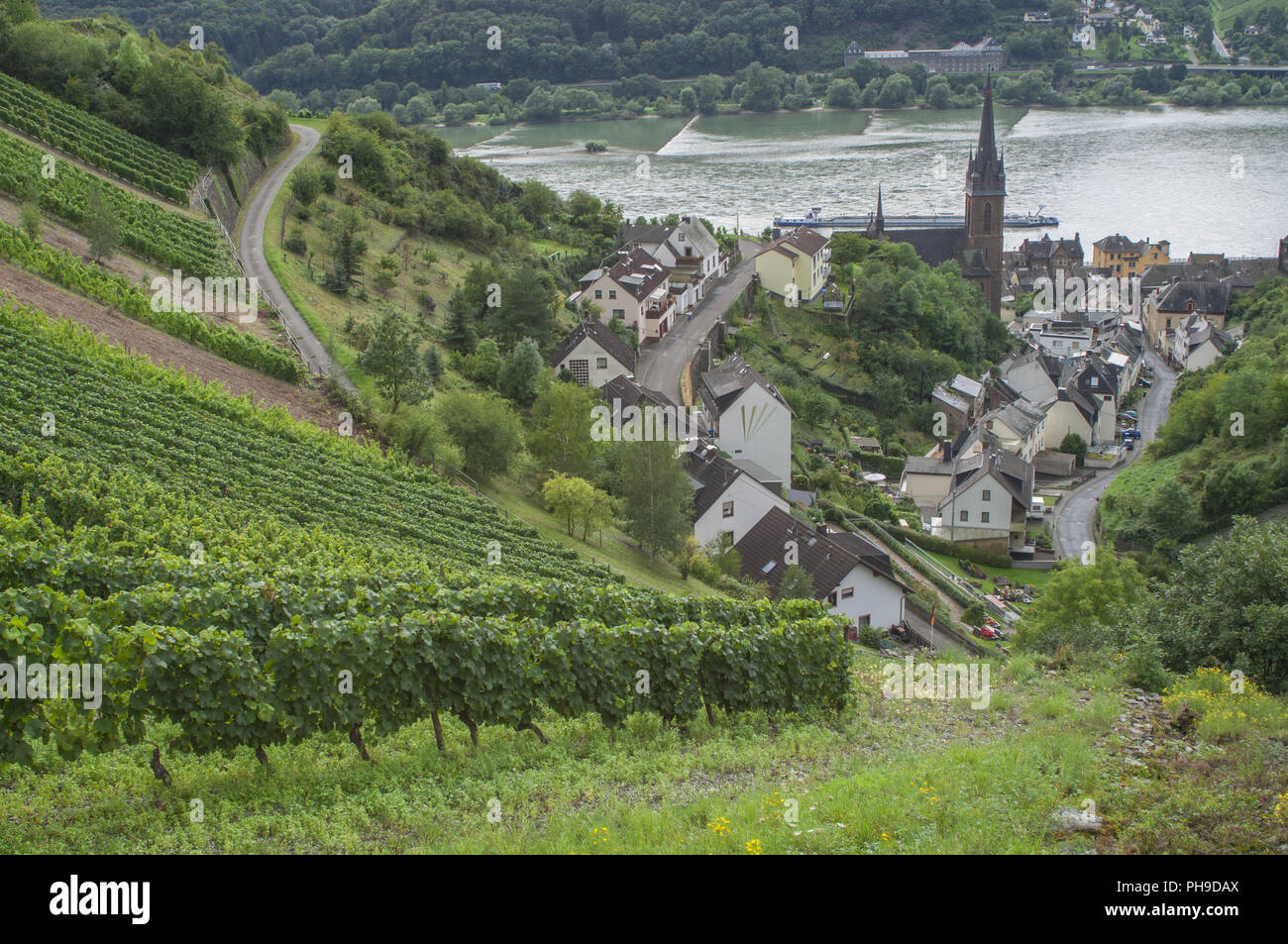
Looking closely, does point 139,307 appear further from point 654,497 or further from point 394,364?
→ point 654,497

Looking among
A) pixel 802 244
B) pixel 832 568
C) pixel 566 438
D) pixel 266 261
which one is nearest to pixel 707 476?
pixel 566 438

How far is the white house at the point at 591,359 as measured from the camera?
45.8 meters

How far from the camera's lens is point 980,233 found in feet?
290

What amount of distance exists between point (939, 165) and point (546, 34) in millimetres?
59891

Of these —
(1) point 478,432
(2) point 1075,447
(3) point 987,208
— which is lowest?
(2) point 1075,447

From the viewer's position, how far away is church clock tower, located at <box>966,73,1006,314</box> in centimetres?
8681

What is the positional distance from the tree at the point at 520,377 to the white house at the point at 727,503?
6540mm

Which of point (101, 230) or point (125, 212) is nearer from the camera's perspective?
point (101, 230)

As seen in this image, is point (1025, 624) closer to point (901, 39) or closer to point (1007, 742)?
point (1007, 742)

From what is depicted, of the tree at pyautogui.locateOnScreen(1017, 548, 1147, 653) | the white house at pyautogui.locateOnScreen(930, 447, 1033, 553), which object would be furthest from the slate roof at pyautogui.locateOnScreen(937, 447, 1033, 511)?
the tree at pyautogui.locateOnScreen(1017, 548, 1147, 653)
